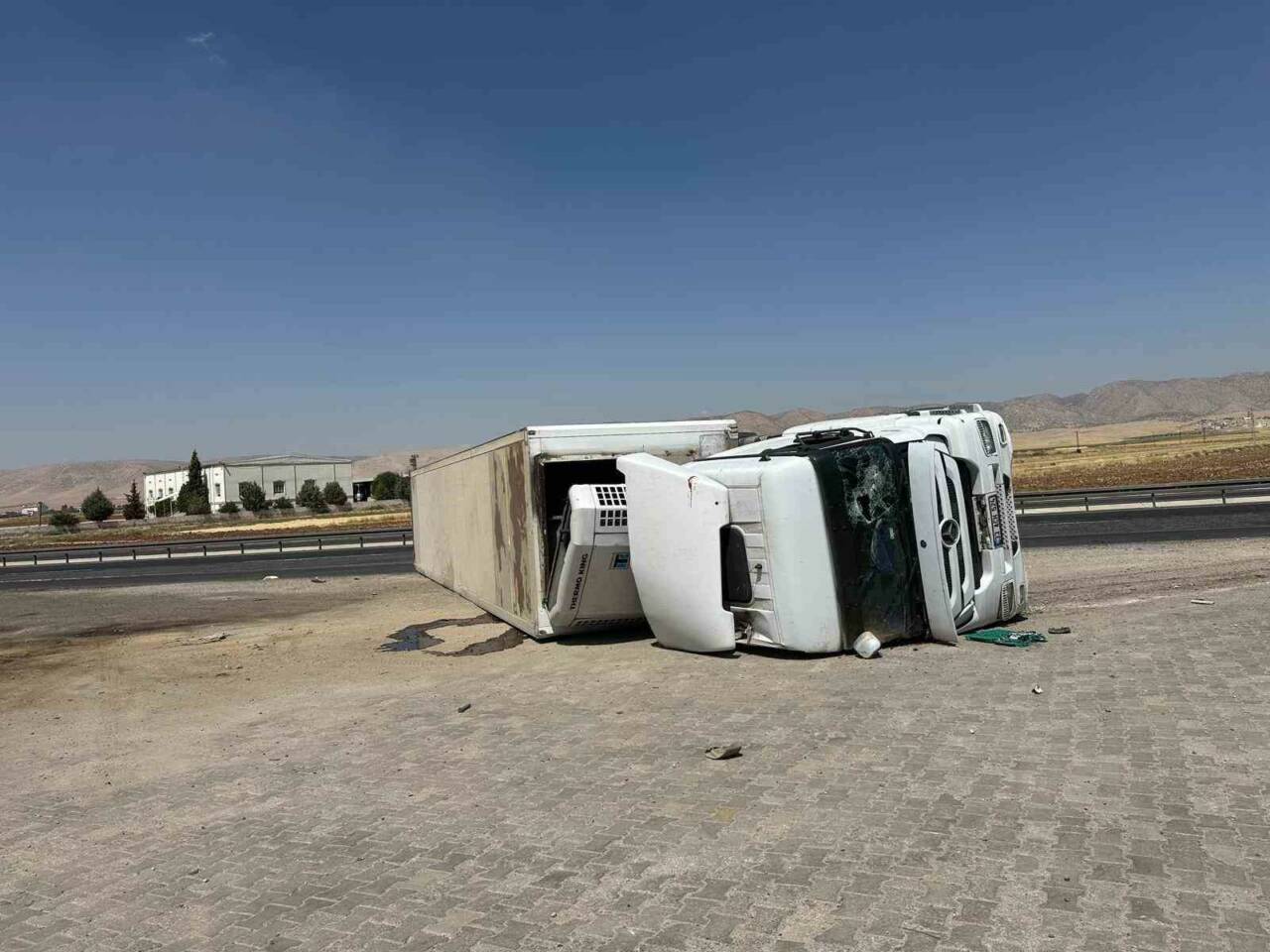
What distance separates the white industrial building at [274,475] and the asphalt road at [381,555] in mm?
74776

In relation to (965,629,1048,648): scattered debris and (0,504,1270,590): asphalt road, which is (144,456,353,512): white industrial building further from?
(965,629,1048,648): scattered debris

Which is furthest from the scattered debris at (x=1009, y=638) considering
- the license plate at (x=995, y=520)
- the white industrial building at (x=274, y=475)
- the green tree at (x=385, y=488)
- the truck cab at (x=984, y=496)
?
the white industrial building at (x=274, y=475)

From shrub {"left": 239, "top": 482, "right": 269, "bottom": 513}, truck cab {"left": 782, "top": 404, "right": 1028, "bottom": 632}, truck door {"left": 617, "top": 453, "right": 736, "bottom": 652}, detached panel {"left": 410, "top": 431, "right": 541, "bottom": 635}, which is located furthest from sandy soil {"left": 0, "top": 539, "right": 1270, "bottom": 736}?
shrub {"left": 239, "top": 482, "right": 269, "bottom": 513}

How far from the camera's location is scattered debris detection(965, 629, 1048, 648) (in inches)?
342

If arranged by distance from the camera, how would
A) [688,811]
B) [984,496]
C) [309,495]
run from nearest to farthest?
[688,811], [984,496], [309,495]

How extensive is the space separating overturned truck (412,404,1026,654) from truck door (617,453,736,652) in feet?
0.05

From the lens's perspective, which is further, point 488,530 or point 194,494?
point 194,494

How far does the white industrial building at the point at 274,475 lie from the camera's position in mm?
104375

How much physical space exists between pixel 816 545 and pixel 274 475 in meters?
107

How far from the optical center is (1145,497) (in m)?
27.0

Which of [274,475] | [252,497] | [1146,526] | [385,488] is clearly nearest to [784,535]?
[1146,526]

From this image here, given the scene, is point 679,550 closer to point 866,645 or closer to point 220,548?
point 866,645

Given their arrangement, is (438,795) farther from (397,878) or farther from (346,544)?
(346,544)

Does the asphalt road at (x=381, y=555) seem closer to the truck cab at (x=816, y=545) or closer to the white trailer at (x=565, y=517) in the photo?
the white trailer at (x=565, y=517)
